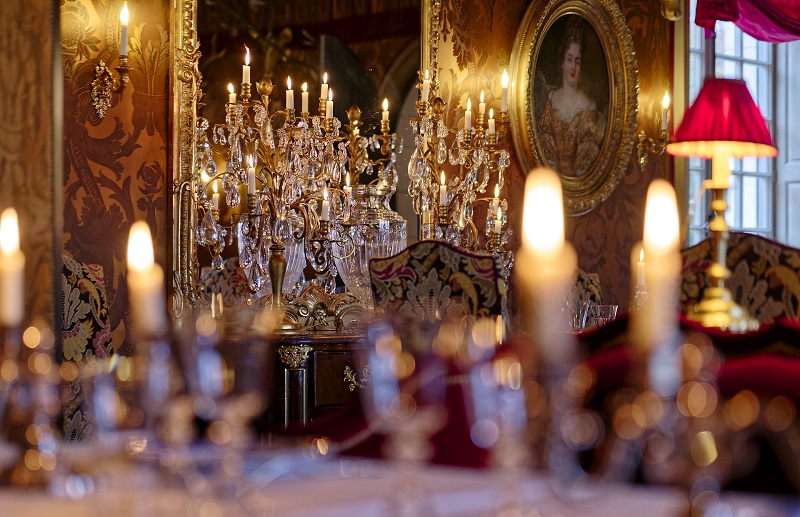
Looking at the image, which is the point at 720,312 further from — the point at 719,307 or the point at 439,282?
the point at 439,282

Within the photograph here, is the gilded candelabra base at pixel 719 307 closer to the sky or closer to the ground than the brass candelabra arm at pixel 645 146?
closer to the ground

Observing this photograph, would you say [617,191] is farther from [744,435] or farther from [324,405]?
[744,435]

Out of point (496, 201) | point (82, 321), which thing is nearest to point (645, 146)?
point (496, 201)

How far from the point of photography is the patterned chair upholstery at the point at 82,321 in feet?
12.5

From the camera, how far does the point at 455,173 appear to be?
5734 mm

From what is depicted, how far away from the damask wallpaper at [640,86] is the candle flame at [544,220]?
4.83 metres

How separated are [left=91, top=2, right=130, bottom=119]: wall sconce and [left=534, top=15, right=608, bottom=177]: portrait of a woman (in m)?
2.84

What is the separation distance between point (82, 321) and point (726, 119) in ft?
7.73

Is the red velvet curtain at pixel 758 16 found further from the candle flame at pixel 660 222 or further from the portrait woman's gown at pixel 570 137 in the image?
the candle flame at pixel 660 222

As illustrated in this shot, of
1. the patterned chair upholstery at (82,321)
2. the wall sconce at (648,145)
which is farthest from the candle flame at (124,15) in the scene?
the wall sconce at (648,145)

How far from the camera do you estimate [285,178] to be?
4598 mm

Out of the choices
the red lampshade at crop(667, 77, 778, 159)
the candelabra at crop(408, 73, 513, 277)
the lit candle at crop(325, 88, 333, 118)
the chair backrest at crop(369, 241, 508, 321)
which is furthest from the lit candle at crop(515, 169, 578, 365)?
the candelabra at crop(408, 73, 513, 277)

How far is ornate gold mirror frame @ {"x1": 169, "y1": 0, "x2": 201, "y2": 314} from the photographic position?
4.20m

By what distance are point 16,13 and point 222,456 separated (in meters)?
1.81
